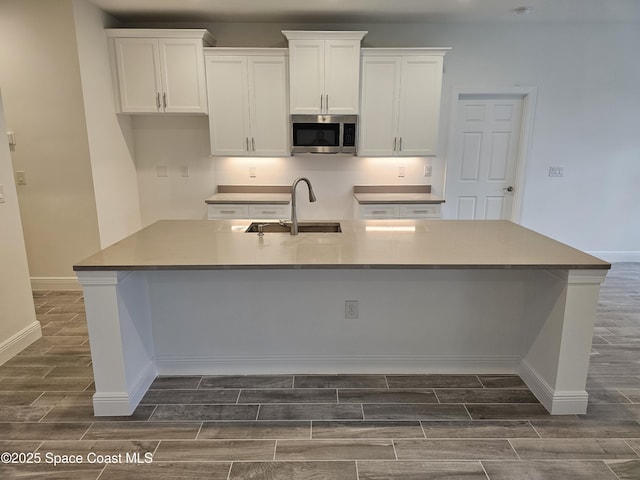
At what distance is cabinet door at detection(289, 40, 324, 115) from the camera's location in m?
4.03

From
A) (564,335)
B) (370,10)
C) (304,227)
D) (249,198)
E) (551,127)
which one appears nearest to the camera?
(564,335)

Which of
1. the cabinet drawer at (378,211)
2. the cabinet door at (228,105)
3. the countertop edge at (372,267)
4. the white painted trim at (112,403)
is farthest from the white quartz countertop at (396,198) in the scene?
the white painted trim at (112,403)

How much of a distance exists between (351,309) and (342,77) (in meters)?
2.68

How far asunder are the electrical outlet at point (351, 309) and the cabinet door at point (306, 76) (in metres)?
2.46

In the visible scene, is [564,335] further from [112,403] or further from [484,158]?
[484,158]

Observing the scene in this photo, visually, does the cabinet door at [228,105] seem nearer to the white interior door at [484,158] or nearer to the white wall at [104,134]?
the white wall at [104,134]

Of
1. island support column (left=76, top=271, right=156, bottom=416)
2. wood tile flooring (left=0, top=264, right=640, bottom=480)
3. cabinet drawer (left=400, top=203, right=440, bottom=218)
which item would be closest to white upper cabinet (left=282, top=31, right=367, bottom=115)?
cabinet drawer (left=400, top=203, right=440, bottom=218)

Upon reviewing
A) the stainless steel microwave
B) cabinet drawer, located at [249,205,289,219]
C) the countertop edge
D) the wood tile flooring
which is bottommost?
the wood tile flooring

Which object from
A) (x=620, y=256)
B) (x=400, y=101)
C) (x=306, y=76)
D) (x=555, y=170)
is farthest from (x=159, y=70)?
(x=620, y=256)

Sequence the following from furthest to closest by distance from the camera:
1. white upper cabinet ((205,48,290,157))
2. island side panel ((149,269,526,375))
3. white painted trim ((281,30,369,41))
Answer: white upper cabinet ((205,48,290,157)) → white painted trim ((281,30,369,41)) → island side panel ((149,269,526,375))

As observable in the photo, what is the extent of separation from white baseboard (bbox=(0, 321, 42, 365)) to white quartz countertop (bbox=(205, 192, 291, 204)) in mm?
1903

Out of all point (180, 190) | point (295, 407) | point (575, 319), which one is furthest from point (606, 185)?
point (180, 190)

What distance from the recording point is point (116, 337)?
81.0 inches

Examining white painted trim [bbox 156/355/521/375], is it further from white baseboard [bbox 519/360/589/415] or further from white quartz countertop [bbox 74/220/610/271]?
white quartz countertop [bbox 74/220/610/271]
